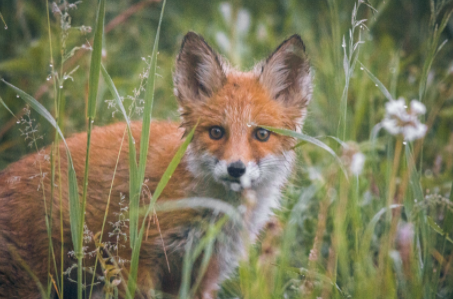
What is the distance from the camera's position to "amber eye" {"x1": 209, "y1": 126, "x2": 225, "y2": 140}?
3.20 m

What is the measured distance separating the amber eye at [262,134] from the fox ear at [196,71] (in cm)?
46

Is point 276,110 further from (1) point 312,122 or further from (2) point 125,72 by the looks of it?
(2) point 125,72

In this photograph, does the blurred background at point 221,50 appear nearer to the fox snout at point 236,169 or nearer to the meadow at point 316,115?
the meadow at point 316,115

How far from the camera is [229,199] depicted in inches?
132

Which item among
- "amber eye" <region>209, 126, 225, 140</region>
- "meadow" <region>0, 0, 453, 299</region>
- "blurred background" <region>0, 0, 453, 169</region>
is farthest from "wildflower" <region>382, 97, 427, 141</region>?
"amber eye" <region>209, 126, 225, 140</region>

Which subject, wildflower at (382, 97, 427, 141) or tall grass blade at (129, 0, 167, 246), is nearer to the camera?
wildflower at (382, 97, 427, 141)

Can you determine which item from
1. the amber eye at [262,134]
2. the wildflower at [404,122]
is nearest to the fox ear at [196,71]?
the amber eye at [262,134]

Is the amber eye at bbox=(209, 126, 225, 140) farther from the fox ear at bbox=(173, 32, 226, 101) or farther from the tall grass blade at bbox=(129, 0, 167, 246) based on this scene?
the tall grass blade at bbox=(129, 0, 167, 246)

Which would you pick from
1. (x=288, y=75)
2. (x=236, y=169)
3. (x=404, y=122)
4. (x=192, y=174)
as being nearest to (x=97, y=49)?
(x=236, y=169)

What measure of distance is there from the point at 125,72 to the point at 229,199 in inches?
115

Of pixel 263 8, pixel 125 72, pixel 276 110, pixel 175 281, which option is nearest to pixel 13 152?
pixel 125 72

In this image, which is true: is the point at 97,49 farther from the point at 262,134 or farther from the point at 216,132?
the point at 262,134

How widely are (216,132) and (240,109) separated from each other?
221mm

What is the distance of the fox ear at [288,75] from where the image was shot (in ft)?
11.3
